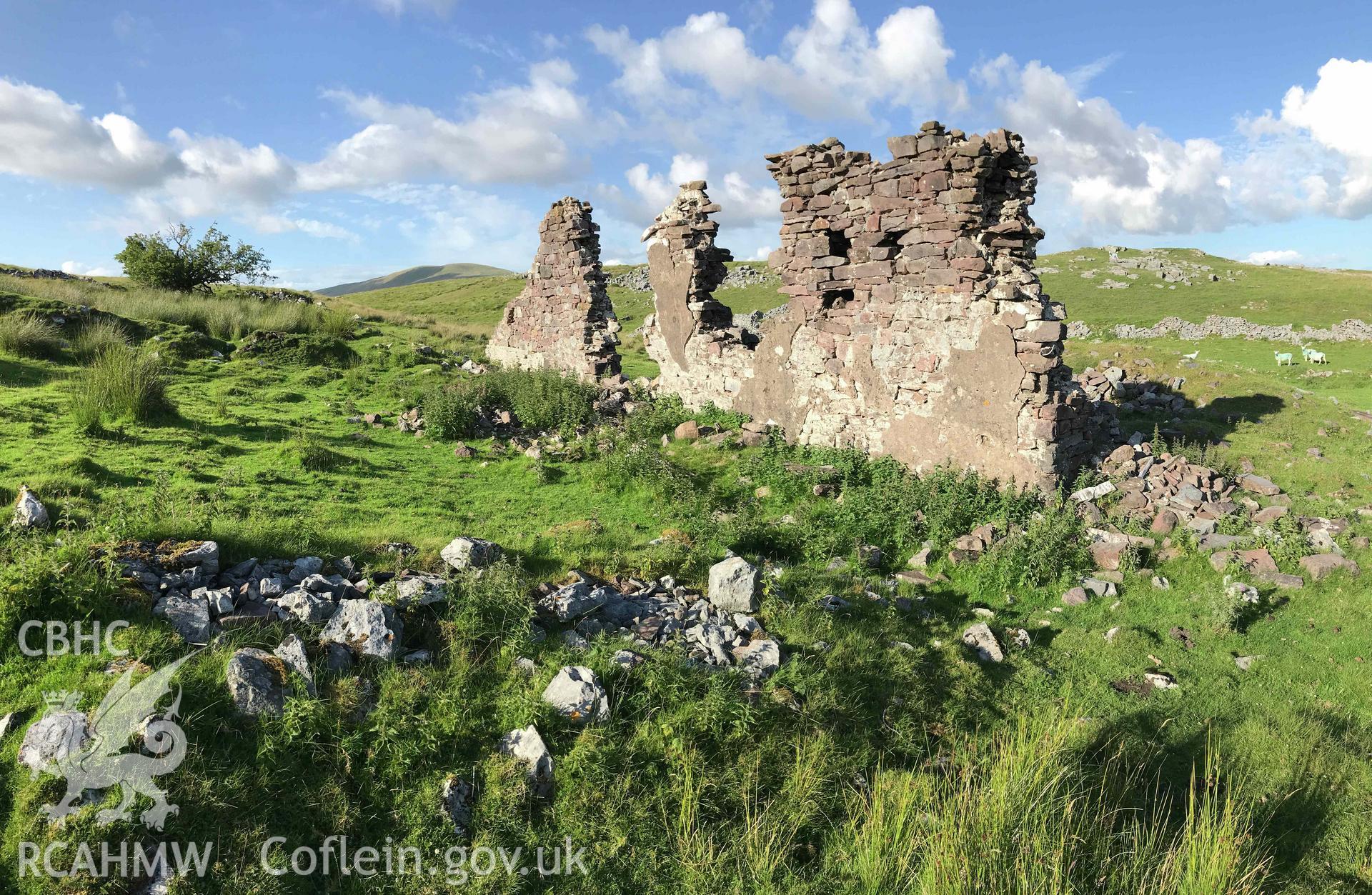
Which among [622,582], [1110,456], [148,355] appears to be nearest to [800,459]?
[1110,456]

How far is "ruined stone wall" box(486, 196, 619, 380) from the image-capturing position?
14125 mm

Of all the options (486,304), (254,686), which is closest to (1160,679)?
(254,686)

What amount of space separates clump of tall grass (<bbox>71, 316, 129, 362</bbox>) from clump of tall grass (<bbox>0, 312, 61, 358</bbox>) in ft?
1.14

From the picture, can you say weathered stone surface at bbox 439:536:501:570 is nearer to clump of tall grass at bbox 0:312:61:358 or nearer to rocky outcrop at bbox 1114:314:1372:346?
clump of tall grass at bbox 0:312:61:358

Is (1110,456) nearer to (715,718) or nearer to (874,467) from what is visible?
(874,467)

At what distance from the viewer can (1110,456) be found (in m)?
8.52

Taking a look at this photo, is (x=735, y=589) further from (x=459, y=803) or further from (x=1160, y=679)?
(x=1160, y=679)

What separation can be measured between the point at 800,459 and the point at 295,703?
7.49 metres

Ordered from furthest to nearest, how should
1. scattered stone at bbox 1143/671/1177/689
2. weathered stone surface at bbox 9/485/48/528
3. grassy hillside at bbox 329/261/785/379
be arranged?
grassy hillside at bbox 329/261/785/379 → scattered stone at bbox 1143/671/1177/689 → weathered stone surface at bbox 9/485/48/528

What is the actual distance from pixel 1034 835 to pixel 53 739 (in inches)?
182

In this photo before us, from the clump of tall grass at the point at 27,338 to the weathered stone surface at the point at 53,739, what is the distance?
508 inches

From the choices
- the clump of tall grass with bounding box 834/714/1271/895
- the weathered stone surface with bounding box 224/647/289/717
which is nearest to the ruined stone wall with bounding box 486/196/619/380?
the weathered stone surface with bounding box 224/647/289/717

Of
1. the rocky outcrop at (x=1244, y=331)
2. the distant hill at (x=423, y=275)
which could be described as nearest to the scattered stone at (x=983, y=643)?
the rocky outcrop at (x=1244, y=331)

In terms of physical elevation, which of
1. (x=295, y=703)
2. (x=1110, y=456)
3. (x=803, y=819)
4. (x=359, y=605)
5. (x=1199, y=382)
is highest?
(x=1199, y=382)
